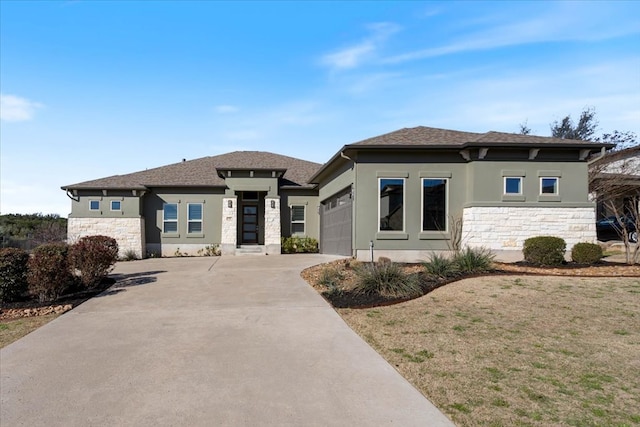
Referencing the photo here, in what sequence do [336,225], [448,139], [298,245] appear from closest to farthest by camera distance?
[448,139] → [336,225] → [298,245]

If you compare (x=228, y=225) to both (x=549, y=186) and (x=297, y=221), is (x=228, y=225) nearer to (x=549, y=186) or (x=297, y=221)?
(x=297, y=221)

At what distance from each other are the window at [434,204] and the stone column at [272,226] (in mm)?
7978

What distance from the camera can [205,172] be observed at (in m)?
22.9

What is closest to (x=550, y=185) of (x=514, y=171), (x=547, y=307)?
(x=514, y=171)

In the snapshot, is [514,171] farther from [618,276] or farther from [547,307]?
[547,307]

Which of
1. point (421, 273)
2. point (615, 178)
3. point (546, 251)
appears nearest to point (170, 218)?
point (421, 273)

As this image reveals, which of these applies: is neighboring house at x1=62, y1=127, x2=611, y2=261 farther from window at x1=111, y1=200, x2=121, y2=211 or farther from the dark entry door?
window at x1=111, y1=200, x2=121, y2=211

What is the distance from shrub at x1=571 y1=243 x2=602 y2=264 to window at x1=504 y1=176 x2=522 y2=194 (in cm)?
266

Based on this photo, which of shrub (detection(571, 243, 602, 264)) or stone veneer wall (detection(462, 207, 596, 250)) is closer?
shrub (detection(571, 243, 602, 264))

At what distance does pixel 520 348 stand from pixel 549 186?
1056 centimetres

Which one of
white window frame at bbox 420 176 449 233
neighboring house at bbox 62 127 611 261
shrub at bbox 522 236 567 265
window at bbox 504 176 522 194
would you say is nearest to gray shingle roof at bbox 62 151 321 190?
neighboring house at bbox 62 127 611 261

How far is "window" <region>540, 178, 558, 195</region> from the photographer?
14.6 metres

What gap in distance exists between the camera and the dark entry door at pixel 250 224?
22578 mm

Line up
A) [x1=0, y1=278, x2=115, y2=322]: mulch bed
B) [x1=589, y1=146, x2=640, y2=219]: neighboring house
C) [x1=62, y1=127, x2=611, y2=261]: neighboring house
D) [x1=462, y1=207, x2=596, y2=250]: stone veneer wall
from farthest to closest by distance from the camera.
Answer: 1. [x1=589, y1=146, x2=640, y2=219]: neighboring house
2. [x1=62, y1=127, x2=611, y2=261]: neighboring house
3. [x1=462, y1=207, x2=596, y2=250]: stone veneer wall
4. [x1=0, y1=278, x2=115, y2=322]: mulch bed
